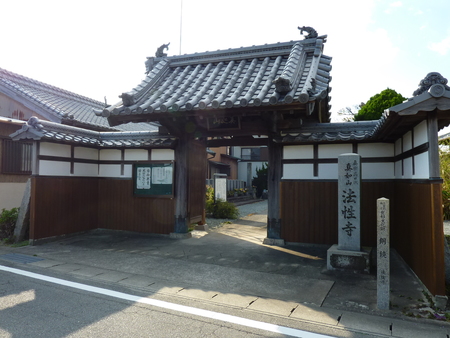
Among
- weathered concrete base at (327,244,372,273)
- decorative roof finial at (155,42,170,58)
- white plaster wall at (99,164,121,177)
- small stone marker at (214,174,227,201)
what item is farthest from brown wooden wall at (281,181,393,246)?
small stone marker at (214,174,227,201)

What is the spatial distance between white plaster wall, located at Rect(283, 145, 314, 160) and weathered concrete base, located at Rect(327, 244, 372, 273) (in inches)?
128

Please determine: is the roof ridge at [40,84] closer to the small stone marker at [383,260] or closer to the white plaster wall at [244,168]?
the small stone marker at [383,260]

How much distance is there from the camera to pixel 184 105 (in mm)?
9047

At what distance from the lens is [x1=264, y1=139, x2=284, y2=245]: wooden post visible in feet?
32.4

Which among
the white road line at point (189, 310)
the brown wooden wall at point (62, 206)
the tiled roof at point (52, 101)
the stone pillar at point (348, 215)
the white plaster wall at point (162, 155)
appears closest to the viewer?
Answer: the white road line at point (189, 310)

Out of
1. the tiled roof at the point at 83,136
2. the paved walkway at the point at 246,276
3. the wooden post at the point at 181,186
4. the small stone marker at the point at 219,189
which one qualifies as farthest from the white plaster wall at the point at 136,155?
the small stone marker at the point at 219,189

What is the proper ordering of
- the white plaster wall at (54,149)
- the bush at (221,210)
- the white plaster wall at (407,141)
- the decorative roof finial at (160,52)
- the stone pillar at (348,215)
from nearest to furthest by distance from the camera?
the white plaster wall at (407,141), the stone pillar at (348,215), the white plaster wall at (54,149), the decorative roof finial at (160,52), the bush at (221,210)

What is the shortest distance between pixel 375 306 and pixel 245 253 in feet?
13.3

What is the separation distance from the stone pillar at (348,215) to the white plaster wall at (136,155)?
672 cm

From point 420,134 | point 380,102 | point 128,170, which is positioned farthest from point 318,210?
point 380,102

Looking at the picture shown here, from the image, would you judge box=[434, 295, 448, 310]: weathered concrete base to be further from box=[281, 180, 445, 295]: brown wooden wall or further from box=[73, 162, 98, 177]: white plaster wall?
box=[73, 162, 98, 177]: white plaster wall

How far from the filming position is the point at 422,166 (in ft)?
19.9

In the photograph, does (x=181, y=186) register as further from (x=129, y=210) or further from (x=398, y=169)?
(x=398, y=169)

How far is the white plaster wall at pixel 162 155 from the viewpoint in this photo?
11.2m
